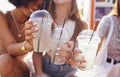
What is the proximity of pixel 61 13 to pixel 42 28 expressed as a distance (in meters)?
0.62

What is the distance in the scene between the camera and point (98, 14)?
465 cm

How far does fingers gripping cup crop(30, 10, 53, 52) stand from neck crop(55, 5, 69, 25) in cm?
51

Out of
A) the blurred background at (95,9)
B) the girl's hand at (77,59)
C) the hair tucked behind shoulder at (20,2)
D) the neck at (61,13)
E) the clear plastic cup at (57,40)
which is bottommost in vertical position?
the blurred background at (95,9)

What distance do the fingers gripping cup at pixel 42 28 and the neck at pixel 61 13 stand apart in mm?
514

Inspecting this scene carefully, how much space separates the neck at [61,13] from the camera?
2.25m

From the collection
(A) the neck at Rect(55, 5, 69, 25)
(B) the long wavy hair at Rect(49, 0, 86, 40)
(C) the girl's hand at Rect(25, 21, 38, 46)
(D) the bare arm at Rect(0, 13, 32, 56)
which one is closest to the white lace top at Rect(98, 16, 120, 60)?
(B) the long wavy hair at Rect(49, 0, 86, 40)

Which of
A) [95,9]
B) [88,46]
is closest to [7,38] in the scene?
[88,46]

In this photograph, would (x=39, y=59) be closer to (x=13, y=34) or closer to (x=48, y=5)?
(x=13, y=34)

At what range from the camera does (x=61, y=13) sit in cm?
229

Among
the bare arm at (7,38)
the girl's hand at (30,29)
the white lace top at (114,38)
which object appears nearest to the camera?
the girl's hand at (30,29)

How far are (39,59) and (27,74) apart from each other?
227mm

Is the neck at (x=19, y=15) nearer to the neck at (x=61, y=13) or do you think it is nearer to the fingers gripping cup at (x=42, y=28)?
the neck at (x=61, y=13)

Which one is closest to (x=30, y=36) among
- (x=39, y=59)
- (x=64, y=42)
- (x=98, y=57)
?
(x=64, y=42)

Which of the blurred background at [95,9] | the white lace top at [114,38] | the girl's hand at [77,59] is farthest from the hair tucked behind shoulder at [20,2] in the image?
the blurred background at [95,9]
